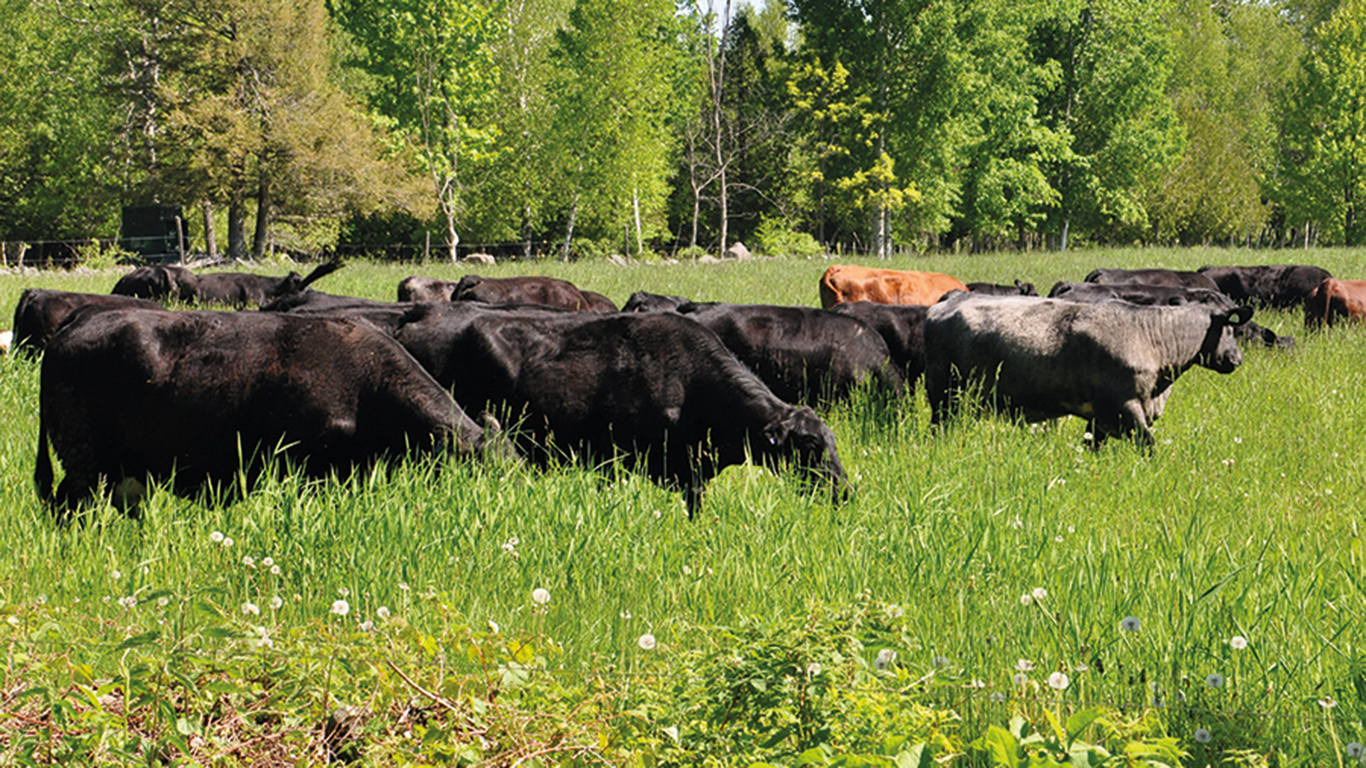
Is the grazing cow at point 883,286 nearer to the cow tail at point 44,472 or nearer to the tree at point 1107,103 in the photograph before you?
the cow tail at point 44,472

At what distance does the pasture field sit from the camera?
234 centimetres

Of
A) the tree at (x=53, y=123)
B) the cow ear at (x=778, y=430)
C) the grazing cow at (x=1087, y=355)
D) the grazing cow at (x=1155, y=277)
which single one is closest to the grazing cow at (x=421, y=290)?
the grazing cow at (x=1087, y=355)

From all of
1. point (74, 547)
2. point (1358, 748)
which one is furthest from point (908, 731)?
point (74, 547)

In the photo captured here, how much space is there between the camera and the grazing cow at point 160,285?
18.3 metres

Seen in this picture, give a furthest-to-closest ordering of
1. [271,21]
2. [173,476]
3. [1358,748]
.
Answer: [271,21], [173,476], [1358,748]

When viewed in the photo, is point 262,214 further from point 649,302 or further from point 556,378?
point 556,378

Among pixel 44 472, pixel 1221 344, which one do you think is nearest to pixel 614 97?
pixel 1221 344

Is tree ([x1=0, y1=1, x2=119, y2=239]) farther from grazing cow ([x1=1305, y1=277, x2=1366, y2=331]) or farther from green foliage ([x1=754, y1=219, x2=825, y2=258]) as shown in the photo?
grazing cow ([x1=1305, y1=277, x2=1366, y2=331])

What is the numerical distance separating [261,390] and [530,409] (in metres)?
2.11

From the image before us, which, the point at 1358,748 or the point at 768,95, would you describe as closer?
the point at 1358,748

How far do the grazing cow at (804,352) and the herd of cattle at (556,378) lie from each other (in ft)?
0.07

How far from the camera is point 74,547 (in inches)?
171

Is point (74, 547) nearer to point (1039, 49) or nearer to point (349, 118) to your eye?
point (349, 118)

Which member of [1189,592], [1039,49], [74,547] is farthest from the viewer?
[1039,49]
